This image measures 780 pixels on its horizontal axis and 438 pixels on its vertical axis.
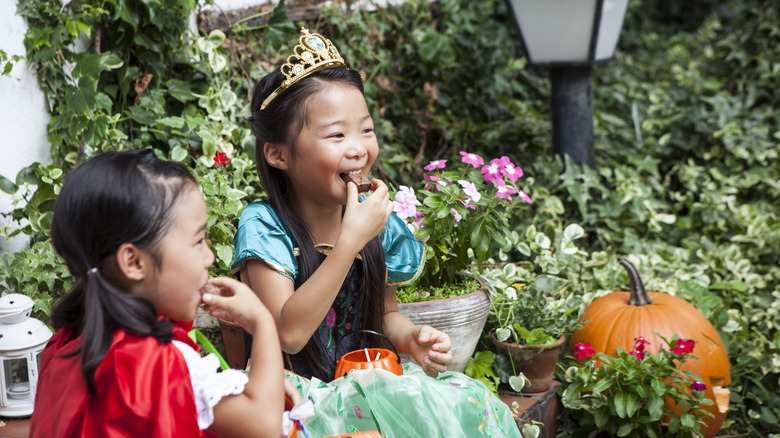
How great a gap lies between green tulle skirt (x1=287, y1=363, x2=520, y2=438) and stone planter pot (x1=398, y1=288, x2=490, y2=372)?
471 millimetres

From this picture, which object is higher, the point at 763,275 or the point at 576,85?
the point at 576,85

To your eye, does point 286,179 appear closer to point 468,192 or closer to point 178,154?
point 468,192

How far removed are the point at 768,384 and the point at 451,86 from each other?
2.28 m

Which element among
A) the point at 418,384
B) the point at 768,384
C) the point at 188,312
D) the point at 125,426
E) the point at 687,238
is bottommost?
the point at 768,384

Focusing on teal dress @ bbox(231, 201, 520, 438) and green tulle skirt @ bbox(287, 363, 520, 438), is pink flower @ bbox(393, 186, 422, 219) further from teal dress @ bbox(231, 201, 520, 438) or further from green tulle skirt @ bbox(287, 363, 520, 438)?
green tulle skirt @ bbox(287, 363, 520, 438)

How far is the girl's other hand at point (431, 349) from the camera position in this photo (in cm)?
188

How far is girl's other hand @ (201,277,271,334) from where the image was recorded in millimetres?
1436

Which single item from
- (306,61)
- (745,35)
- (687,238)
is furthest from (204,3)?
(745,35)

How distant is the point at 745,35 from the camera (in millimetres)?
4574

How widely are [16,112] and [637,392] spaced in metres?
2.24

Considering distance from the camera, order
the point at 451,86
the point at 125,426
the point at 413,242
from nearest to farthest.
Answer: the point at 125,426, the point at 413,242, the point at 451,86

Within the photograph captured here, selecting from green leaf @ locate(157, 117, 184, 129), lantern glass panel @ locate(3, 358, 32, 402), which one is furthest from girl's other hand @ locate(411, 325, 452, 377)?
green leaf @ locate(157, 117, 184, 129)

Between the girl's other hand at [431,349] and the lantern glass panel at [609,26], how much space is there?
1976 mm

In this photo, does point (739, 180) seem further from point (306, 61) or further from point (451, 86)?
point (306, 61)
